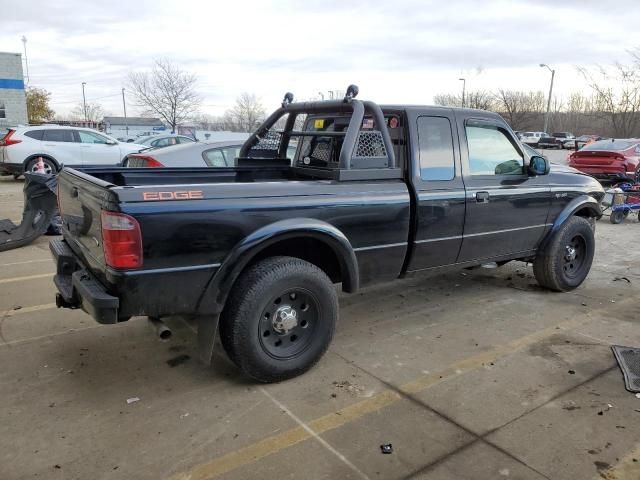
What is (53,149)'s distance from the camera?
1498cm

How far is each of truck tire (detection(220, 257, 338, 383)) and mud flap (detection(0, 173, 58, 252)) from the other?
4.94 metres

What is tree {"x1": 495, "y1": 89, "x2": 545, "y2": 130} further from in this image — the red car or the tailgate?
the tailgate

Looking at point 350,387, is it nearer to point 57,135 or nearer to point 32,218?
point 32,218

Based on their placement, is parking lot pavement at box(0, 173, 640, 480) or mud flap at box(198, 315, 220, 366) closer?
parking lot pavement at box(0, 173, 640, 480)

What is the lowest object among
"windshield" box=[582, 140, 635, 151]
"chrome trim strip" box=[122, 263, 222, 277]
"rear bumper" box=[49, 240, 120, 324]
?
"rear bumper" box=[49, 240, 120, 324]

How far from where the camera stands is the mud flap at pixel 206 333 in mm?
3291

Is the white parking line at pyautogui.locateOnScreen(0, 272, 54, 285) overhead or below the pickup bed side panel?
below

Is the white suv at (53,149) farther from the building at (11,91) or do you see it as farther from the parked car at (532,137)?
the parked car at (532,137)

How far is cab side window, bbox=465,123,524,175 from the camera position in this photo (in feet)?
15.5

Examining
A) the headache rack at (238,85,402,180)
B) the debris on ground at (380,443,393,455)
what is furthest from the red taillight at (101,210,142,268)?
the debris on ground at (380,443,393,455)

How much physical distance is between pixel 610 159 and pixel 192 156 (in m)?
11.3

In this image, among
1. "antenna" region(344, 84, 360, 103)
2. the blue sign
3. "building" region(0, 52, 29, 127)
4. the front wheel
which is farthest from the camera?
the blue sign

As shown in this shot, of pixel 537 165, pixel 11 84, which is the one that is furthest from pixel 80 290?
pixel 11 84

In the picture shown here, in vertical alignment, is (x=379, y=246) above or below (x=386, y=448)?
above
